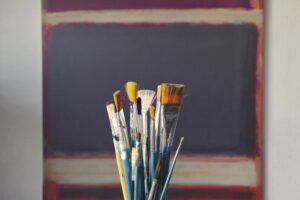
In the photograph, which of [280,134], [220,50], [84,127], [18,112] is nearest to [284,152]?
[280,134]

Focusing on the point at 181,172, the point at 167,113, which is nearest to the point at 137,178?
the point at 167,113

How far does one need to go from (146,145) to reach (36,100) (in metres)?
0.46

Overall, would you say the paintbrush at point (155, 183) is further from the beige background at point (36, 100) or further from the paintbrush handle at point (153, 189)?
the beige background at point (36, 100)

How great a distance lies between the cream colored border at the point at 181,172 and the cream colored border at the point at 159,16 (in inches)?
14.5

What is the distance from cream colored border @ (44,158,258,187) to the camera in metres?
1.14

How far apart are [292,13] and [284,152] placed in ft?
1.20

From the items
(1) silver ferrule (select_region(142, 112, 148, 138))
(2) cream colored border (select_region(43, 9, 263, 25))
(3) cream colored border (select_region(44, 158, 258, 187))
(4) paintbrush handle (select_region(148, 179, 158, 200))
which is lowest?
(3) cream colored border (select_region(44, 158, 258, 187))

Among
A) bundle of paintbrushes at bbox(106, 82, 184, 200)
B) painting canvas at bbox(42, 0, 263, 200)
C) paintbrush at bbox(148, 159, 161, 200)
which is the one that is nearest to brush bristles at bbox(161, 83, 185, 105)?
bundle of paintbrushes at bbox(106, 82, 184, 200)

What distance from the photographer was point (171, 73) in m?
1.13

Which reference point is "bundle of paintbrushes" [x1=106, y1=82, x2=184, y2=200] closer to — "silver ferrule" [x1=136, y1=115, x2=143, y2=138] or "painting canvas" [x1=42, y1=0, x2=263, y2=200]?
"silver ferrule" [x1=136, y1=115, x2=143, y2=138]

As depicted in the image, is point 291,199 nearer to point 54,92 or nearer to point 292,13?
point 292,13

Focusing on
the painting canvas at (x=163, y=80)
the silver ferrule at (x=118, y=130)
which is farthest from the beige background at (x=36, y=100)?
the silver ferrule at (x=118, y=130)

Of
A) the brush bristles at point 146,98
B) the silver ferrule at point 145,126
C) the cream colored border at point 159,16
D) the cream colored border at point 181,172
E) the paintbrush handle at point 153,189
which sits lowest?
the cream colored border at point 181,172

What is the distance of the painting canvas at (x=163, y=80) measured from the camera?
1.12 metres
